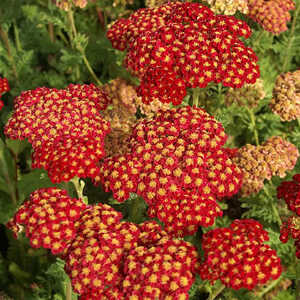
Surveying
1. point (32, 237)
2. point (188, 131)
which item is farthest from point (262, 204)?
point (32, 237)

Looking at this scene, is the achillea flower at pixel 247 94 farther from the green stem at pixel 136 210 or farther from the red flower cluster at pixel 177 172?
the green stem at pixel 136 210

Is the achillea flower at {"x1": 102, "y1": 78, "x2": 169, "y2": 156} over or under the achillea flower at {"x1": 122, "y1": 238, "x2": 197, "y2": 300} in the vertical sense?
over

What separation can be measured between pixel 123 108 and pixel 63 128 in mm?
802

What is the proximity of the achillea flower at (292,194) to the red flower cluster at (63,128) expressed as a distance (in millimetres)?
1424

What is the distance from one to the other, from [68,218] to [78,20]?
3.59 metres

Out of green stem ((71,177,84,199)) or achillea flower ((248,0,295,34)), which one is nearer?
green stem ((71,177,84,199))

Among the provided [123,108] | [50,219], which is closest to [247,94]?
[123,108]

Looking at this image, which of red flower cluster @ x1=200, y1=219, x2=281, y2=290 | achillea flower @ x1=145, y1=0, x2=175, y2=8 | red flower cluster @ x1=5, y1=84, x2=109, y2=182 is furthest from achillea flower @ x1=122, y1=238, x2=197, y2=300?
achillea flower @ x1=145, y1=0, x2=175, y2=8

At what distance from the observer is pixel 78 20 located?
18.8ft

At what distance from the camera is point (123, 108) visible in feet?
13.5

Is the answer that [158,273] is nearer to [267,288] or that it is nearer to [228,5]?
[267,288]

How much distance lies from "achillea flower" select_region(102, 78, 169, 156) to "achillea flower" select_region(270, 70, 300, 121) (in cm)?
105

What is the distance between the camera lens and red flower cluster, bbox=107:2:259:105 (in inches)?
138

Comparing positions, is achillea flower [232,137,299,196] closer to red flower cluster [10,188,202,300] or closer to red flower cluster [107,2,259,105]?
red flower cluster [107,2,259,105]
